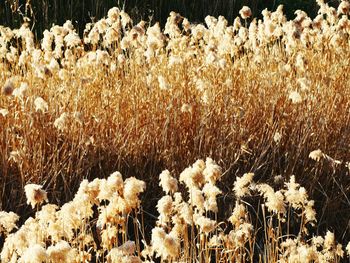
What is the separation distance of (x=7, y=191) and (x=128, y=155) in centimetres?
53

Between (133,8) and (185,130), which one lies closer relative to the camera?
(185,130)

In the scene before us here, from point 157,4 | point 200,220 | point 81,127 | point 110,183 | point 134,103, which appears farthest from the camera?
point 157,4

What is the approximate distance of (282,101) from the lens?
12.4 ft

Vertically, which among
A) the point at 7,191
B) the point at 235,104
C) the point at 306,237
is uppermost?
the point at 235,104

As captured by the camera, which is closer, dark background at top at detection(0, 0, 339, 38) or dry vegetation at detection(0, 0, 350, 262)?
dry vegetation at detection(0, 0, 350, 262)

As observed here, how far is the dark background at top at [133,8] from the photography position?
696 centimetres

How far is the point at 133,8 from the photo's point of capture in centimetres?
705

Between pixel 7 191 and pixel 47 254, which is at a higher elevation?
pixel 47 254

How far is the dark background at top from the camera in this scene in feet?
22.8

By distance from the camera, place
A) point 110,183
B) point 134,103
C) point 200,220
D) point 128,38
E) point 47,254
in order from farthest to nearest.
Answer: point 128,38 < point 134,103 < point 200,220 < point 110,183 < point 47,254

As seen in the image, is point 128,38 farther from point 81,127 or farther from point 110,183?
point 110,183

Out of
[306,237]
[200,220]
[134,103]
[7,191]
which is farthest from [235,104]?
[200,220]

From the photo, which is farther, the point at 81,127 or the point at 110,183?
the point at 81,127

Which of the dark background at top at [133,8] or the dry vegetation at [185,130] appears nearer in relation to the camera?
the dry vegetation at [185,130]
